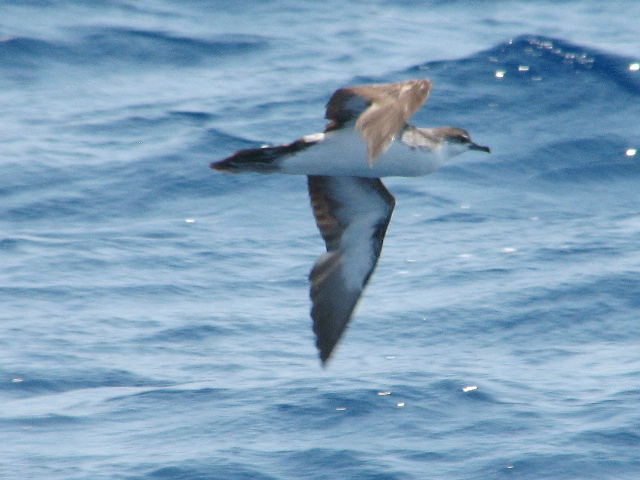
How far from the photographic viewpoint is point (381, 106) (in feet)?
19.8

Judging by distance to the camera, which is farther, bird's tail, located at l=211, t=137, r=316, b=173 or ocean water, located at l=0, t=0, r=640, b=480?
ocean water, located at l=0, t=0, r=640, b=480

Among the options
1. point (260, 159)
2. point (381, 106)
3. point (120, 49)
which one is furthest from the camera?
point (120, 49)

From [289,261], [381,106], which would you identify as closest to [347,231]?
[381,106]

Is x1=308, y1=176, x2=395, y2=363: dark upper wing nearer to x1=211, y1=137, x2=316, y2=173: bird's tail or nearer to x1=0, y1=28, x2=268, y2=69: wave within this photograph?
x1=211, y1=137, x2=316, y2=173: bird's tail

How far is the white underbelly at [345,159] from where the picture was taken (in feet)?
23.5

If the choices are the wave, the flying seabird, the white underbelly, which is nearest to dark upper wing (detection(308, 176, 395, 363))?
the flying seabird

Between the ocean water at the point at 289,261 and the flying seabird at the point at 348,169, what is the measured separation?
967 millimetres

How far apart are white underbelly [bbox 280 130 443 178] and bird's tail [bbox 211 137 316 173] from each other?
43mm

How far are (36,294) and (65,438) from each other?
2382mm

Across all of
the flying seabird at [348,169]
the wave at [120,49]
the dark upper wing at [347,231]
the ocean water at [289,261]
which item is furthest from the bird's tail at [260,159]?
the wave at [120,49]

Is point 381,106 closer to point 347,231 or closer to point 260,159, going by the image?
point 260,159

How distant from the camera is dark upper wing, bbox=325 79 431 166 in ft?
18.6

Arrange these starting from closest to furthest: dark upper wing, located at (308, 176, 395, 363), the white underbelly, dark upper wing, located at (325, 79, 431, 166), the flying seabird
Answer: dark upper wing, located at (325, 79, 431, 166) < the flying seabird < the white underbelly < dark upper wing, located at (308, 176, 395, 363)

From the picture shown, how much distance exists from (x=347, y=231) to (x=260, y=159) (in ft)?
3.94
